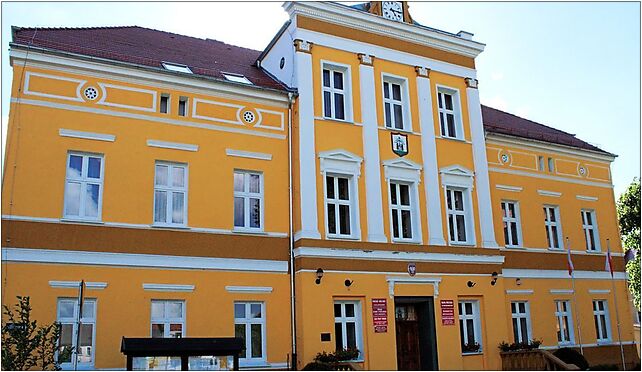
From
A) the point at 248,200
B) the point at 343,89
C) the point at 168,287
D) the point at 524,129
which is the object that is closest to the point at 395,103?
Answer: the point at 343,89

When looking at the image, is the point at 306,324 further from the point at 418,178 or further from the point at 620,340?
the point at 620,340

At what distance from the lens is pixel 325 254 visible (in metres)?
17.3

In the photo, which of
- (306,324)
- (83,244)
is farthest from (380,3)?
(83,244)

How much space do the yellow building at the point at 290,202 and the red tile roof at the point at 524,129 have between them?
618mm

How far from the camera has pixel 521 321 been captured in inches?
842

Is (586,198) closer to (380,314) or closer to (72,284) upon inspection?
(380,314)

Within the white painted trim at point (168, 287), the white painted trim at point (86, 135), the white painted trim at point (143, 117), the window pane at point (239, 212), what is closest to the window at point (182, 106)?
the white painted trim at point (143, 117)

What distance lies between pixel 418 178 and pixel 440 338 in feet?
15.7

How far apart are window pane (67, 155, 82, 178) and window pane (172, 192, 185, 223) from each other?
7.73 ft

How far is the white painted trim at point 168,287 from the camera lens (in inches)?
608

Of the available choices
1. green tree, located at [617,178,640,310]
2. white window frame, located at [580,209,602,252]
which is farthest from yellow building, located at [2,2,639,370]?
green tree, located at [617,178,640,310]

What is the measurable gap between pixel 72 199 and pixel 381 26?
1070 centimetres

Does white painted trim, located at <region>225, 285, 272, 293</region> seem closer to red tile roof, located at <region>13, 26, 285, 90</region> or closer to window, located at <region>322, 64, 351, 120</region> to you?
window, located at <region>322, 64, 351, 120</region>

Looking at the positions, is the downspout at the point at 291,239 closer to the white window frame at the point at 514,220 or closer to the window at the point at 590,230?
the white window frame at the point at 514,220
